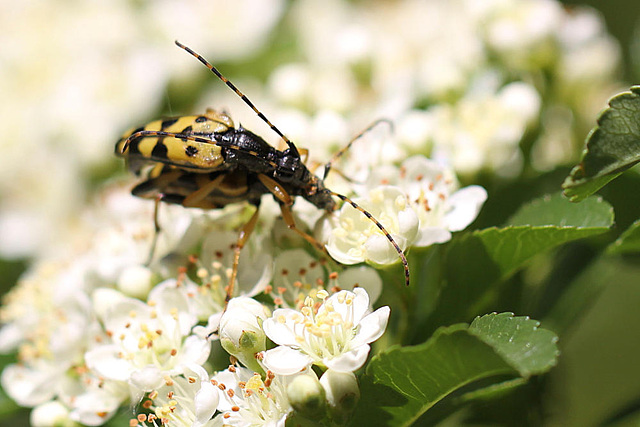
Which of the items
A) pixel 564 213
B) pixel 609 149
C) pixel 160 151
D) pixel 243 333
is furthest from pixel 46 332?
pixel 609 149

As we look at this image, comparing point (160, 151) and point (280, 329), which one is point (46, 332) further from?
point (280, 329)

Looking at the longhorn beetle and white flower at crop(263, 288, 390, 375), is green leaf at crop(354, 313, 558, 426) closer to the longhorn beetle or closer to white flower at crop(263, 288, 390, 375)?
white flower at crop(263, 288, 390, 375)

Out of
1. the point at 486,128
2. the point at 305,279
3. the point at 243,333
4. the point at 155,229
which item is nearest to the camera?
the point at 243,333

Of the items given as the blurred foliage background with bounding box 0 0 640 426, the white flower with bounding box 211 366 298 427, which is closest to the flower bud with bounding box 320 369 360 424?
the white flower with bounding box 211 366 298 427

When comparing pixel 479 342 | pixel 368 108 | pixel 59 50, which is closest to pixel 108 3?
pixel 59 50

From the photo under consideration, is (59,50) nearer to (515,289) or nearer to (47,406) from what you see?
(47,406)

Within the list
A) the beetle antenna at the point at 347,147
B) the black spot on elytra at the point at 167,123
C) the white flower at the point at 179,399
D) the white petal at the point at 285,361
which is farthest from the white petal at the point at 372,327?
the black spot on elytra at the point at 167,123

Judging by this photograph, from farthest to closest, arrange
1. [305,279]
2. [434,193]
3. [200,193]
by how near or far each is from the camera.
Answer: [200,193]
[434,193]
[305,279]
